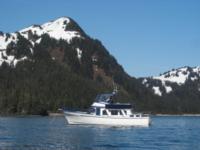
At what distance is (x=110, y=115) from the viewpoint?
5536 inches

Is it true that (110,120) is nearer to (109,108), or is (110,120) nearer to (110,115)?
(110,115)

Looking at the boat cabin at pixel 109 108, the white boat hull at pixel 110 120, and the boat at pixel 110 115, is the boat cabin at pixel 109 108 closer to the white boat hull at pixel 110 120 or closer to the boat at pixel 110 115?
the boat at pixel 110 115

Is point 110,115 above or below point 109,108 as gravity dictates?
below

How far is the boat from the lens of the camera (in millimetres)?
140250

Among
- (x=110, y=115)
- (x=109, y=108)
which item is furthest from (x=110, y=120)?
(x=109, y=108)

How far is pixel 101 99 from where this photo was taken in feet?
468

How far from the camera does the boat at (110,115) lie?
460 feet

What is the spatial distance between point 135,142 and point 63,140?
37.8 feet

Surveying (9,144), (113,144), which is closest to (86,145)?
(113,144)

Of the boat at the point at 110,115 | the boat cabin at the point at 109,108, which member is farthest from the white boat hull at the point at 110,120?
the boat cabin at the point at 109,108

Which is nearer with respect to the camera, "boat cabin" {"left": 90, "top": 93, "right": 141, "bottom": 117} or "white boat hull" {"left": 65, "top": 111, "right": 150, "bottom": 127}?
"white boat hull" {"left": 65, "top": 111, "right": 150, "bottom": 127}

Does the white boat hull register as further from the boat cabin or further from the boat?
the boat cabin

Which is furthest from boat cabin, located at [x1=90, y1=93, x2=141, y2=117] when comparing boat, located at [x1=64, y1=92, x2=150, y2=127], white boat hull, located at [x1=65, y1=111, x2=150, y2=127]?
white boat hull, located at [x1=65, y1=111, x2=150, y2=127]

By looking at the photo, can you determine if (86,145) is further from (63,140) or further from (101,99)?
(101,99)
